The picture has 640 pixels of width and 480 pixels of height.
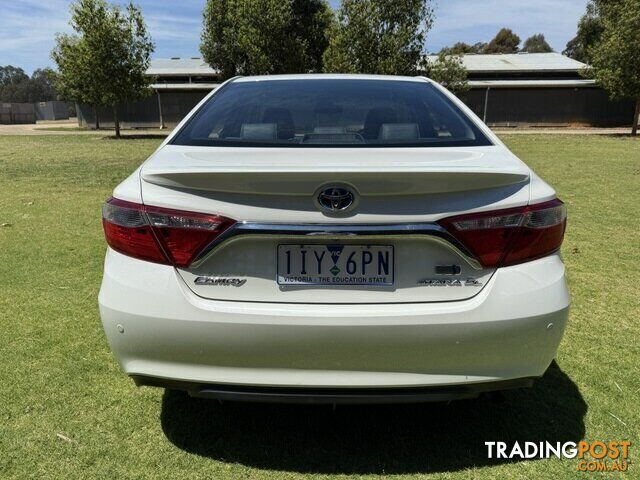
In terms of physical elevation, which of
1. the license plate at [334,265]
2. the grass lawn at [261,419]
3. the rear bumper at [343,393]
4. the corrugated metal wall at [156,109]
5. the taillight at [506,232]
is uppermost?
the taillight at [506,232]

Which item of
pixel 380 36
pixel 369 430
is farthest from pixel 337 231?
pixel 380 36

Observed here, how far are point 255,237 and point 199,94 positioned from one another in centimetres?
3736

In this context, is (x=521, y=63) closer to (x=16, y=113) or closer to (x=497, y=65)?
(x=497, y=65)

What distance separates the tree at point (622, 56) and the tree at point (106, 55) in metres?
22.2

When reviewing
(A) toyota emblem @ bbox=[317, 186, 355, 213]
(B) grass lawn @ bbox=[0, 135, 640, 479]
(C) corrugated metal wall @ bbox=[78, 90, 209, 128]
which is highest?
(A) toyota emblem @ bbox=[317, 186, 355, 213]

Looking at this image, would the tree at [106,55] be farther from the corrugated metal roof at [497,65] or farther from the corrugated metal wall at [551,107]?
the corrugated metal wall at [551,107]

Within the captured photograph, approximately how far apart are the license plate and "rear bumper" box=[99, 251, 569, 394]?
10 centimetres

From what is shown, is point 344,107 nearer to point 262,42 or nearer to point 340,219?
point 340,219

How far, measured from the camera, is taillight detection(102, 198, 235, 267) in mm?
1896

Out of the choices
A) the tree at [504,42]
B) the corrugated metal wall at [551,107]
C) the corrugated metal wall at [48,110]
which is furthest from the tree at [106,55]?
the tree at [504,42]

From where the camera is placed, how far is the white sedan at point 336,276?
1.87 meters

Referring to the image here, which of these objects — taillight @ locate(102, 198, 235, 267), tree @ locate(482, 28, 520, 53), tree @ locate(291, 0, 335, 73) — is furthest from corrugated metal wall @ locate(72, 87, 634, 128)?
tree @ locate(482, 28, 520, 53)

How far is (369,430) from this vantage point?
249cm

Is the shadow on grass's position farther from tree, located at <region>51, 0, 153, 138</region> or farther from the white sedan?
tree, located at <region>51, 0, 153, 138</region>
